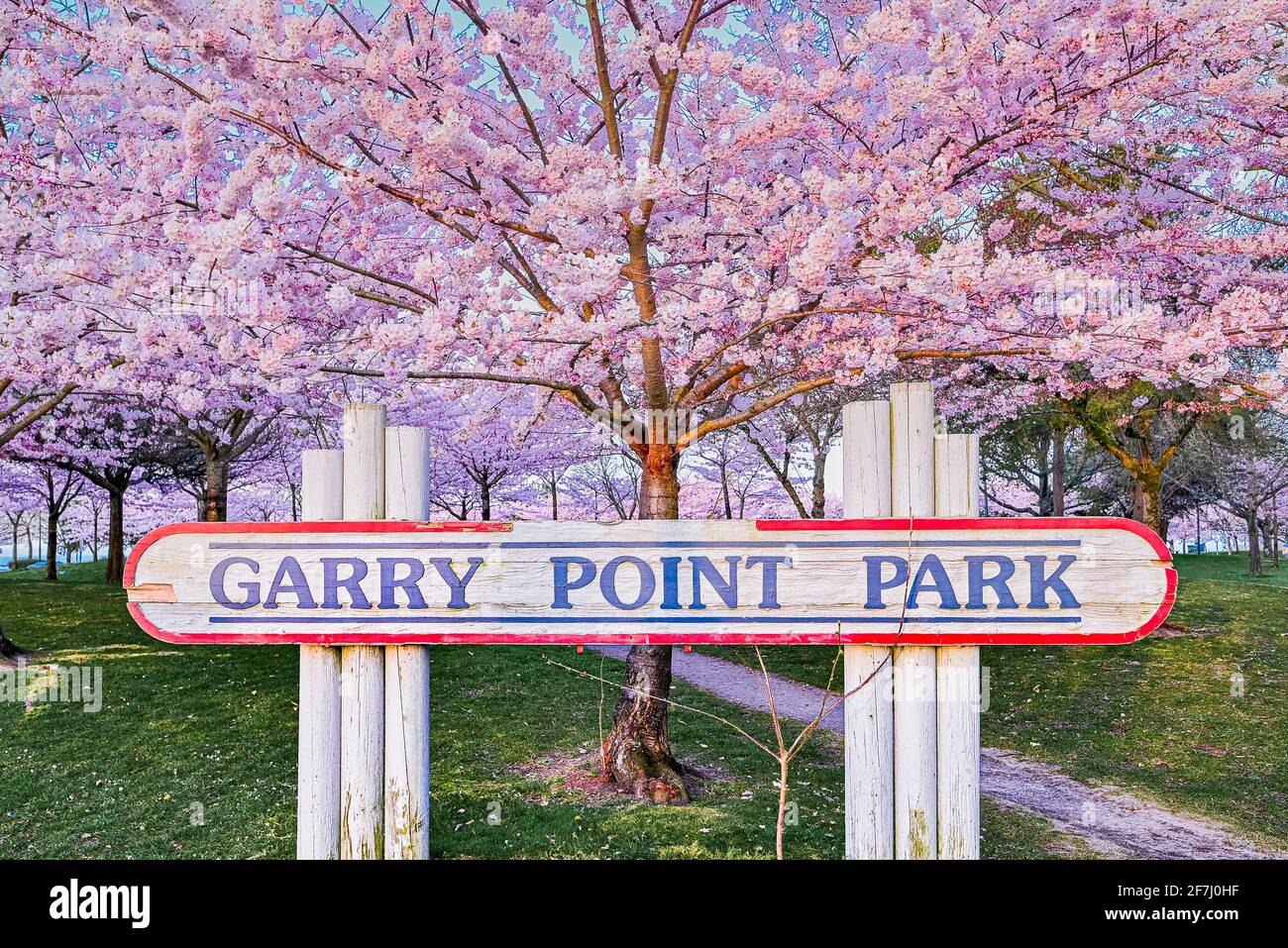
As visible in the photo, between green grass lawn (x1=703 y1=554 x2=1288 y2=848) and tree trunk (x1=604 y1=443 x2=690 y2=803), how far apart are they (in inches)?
54.2

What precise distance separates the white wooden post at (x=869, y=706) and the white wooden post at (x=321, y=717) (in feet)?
5.85

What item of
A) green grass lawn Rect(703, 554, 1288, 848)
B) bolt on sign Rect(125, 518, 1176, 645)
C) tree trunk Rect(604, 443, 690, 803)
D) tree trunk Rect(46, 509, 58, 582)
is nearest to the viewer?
bolt on sign Rect(125, 518, 1176, 645)

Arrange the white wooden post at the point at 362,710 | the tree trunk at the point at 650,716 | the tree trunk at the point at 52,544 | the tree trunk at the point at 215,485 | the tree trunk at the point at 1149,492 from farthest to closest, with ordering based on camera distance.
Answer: the tree trunk at the point at 52,544 → the tree trunk at the point at 215,485 → the tree trunk at the point at 1149,492 → the tree trunk at the point at 650,716 → the white wooden post at the point at 362,710

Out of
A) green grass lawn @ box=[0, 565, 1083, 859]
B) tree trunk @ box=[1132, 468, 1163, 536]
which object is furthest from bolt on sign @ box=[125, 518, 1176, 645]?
tree trunk @ box=[1132, 468, 1163, 536]

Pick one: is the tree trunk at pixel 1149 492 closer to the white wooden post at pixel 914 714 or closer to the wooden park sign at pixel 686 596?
the wooden park sign at pixel 686 596

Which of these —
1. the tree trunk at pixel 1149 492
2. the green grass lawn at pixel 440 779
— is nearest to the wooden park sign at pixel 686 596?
the green grass lawn at pixel 440 779

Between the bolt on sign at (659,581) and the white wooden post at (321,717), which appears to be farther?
the white wooden post at (321,717)

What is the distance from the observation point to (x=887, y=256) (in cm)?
491

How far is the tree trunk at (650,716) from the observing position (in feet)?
A: 19.9

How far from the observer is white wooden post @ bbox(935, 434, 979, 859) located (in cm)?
290

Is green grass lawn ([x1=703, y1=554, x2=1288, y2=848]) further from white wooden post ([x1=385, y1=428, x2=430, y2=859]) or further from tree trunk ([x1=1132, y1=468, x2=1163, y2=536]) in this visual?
white wooden post ([x1=385, y1=428, x2=430, y2=859])

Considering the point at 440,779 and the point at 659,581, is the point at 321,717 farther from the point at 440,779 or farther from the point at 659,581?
the point at 440,779

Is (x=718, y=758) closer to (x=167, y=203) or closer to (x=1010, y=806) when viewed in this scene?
(x=1010, y=806)
